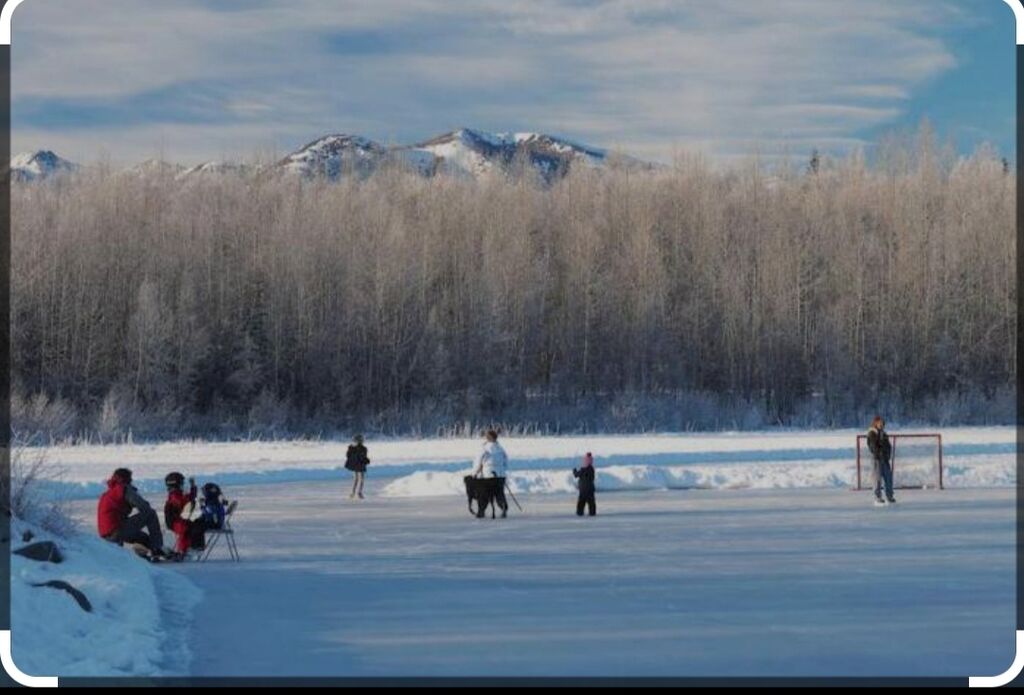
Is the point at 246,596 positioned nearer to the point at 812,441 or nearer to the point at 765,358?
the point at 812,441

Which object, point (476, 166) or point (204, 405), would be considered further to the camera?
point (476, 166)

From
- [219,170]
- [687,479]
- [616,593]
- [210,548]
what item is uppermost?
[219,170]

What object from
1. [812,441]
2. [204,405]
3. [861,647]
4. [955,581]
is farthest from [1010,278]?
[861,647]

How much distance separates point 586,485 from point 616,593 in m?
7.64

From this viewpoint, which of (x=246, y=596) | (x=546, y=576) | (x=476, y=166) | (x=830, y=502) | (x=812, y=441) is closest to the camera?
(x=246, y=596)

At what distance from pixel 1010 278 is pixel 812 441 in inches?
882

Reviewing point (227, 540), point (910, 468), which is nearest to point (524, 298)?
point (910, 468)

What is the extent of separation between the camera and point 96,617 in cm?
1006

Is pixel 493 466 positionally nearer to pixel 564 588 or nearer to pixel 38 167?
pixel 564 588

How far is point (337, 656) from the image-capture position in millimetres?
9539

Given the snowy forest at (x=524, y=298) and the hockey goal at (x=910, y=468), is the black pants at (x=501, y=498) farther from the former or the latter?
the snowy forest at (x=524, y=298)

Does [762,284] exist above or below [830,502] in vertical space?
above

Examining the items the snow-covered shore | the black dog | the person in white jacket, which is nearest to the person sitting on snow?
the black dog

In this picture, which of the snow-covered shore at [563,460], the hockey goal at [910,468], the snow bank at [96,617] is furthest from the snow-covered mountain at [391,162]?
the snow bank at [96,617]
